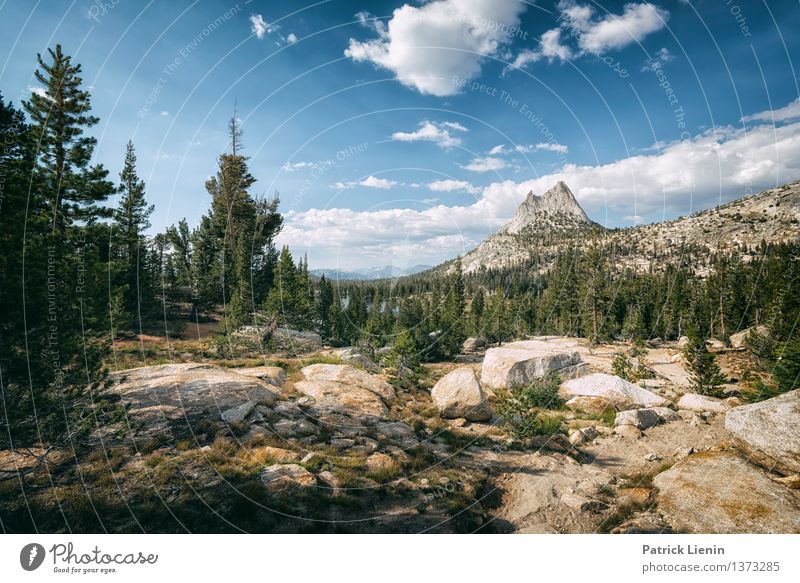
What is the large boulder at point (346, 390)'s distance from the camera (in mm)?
15695

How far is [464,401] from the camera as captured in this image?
18.5 m

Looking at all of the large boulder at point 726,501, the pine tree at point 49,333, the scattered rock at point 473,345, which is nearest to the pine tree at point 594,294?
the scattered rock at point 473,345

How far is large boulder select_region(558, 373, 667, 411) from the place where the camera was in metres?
21.5

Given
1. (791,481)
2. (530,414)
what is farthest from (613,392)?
(791,481)

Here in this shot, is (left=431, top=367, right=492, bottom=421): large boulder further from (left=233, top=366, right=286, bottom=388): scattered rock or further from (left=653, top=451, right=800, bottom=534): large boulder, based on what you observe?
(left=233, top=366, right=286, bottom=388): scattered rock

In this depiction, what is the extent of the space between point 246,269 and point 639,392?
4913 cm

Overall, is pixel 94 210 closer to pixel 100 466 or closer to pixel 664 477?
pixel 100 466

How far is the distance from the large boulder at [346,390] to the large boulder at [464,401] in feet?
10.9

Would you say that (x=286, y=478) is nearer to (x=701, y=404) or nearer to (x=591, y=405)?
(x=591, y=405)

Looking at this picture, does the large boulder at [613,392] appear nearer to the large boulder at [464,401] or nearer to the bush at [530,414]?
the bush at [530,414]

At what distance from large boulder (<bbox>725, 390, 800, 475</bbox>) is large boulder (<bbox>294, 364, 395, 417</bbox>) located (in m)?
14.1

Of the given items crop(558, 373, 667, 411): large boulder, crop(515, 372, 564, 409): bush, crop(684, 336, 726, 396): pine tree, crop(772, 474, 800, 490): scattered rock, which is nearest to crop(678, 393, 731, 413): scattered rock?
crop(558, 373, 667, 411): large boulder
